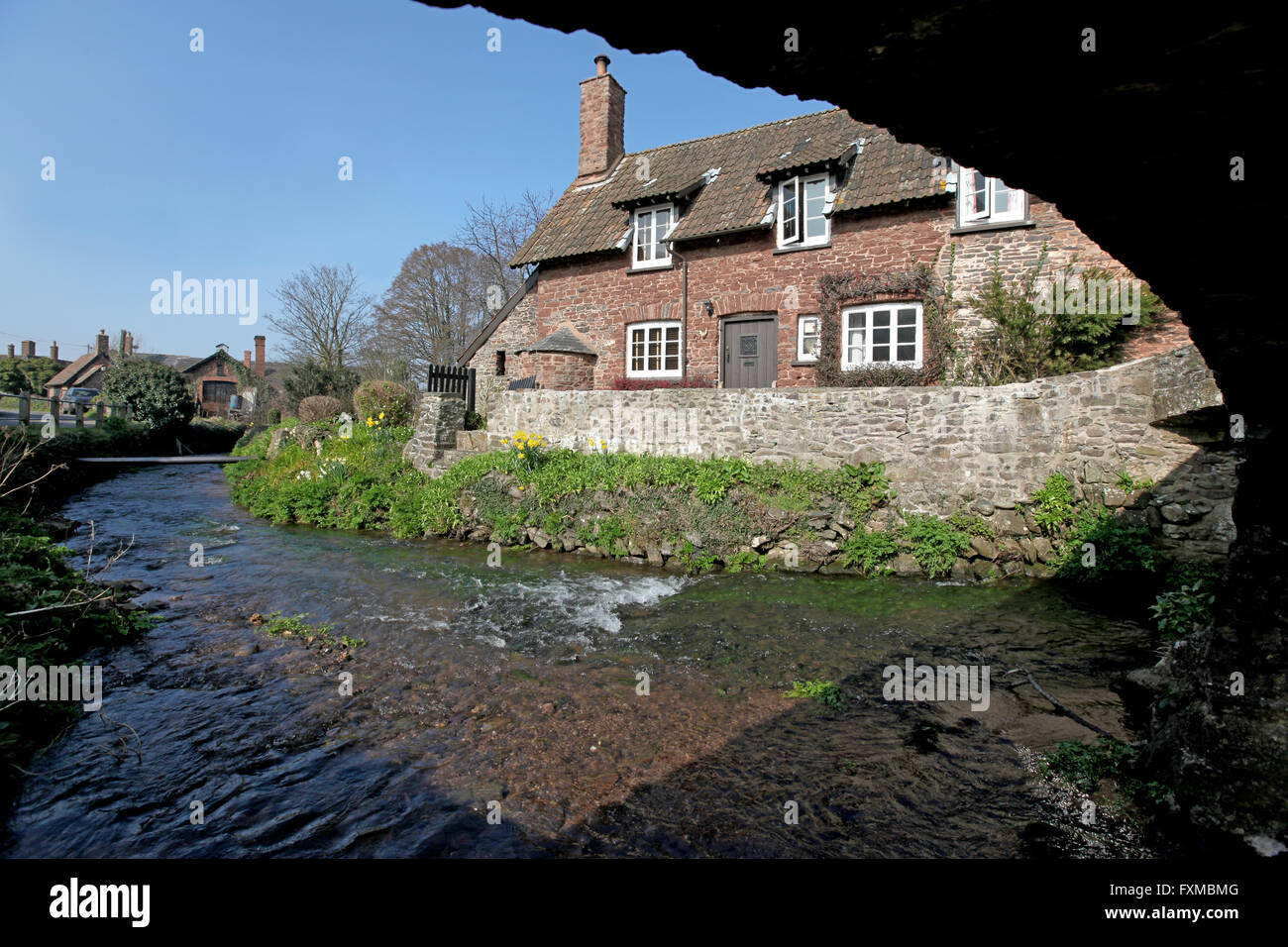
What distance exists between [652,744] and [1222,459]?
26.0 feet

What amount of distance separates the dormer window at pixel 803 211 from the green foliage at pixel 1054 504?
28.0 feet

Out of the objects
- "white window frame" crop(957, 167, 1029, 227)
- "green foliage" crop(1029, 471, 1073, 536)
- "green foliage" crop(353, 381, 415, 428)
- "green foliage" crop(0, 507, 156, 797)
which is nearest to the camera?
"green foliage" crop(0, 507, 156, 797)

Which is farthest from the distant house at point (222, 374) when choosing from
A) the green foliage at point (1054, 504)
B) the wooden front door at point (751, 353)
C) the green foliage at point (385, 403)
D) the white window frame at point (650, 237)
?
the green foliage at point (1054, 504)

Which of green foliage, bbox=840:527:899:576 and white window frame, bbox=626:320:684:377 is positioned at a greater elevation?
white window frame, bbox=626:320:684:377

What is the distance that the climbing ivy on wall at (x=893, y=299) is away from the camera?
A: 14352 mm

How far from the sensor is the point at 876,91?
185cm

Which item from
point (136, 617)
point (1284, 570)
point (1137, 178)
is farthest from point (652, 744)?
point (136, 617)

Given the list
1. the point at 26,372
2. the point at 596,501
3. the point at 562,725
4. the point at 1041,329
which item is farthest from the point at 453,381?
the point at 26,372

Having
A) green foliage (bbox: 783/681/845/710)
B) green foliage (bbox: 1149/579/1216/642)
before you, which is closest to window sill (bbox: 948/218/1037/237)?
green foliage (bbox: 1149/579/1216/642)

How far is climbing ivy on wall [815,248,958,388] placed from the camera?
14352 millimetres

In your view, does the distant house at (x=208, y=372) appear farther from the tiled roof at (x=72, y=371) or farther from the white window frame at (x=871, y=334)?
the white window frame at (x=871, y=334)

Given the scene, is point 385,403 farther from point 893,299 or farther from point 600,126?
point 893,299

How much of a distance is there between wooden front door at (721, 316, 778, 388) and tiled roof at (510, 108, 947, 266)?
2380 mm

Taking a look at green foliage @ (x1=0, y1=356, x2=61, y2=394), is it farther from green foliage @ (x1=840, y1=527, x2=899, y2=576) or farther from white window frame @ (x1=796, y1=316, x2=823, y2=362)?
green foliage @ (x1=840, y1=527, x2=899, y2=576)
